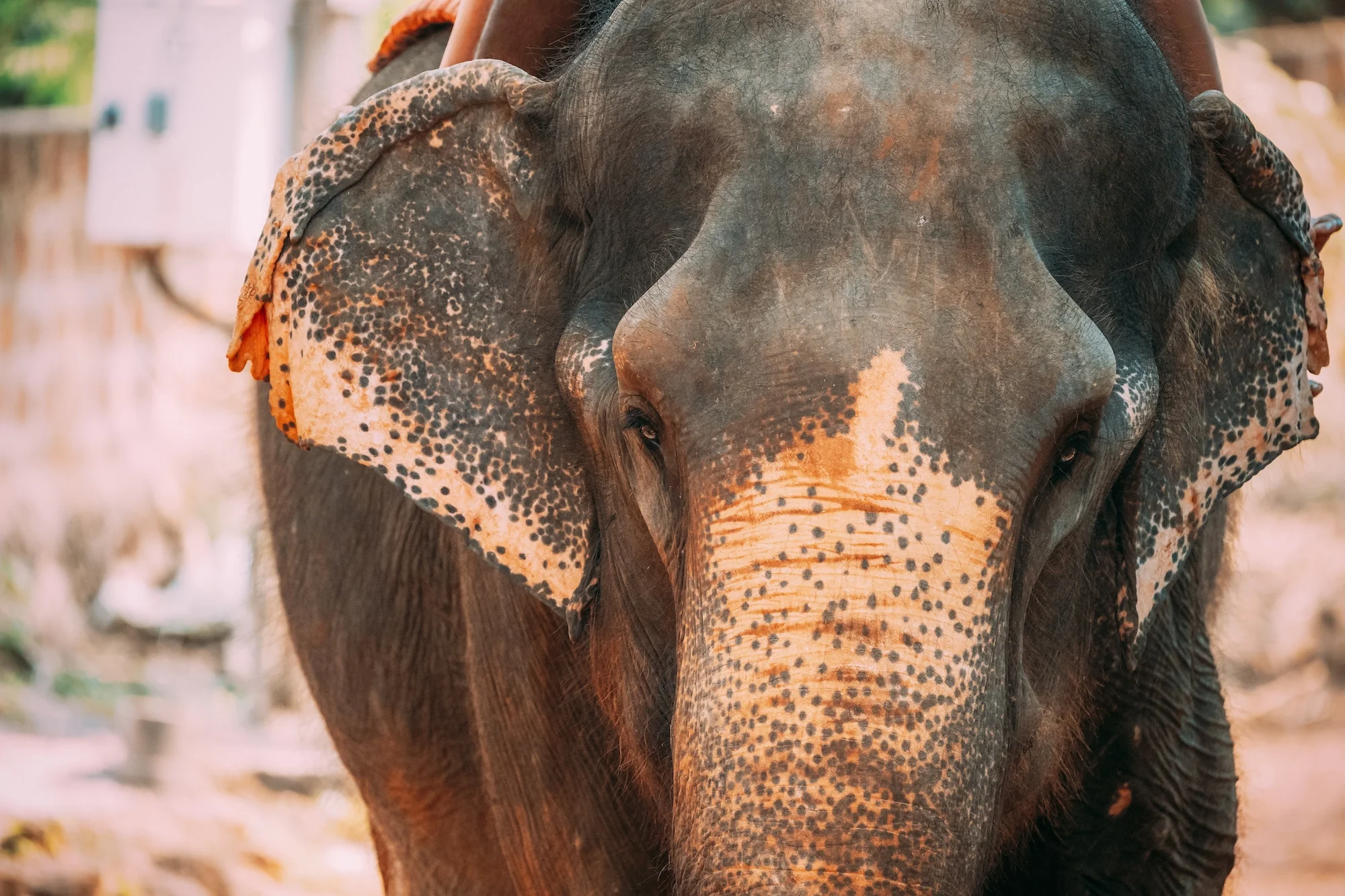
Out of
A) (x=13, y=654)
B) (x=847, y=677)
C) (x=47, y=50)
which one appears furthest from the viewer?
(x=47, y=50)

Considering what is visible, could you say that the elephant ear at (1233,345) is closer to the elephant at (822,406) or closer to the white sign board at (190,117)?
the elephant at (822,406)

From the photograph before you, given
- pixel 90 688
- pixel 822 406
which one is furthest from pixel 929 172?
pixel 90 688

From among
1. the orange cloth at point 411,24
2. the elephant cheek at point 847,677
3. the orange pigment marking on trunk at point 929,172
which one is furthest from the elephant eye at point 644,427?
the orange cloth at point 411,24

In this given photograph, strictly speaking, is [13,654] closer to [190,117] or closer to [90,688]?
[90,688]

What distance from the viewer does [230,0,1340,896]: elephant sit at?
1705 millimetres

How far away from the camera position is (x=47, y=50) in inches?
481

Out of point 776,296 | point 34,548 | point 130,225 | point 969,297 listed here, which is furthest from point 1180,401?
point 34,548

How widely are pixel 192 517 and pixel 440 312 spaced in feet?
24.9

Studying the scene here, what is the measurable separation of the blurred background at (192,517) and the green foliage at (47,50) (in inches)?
101

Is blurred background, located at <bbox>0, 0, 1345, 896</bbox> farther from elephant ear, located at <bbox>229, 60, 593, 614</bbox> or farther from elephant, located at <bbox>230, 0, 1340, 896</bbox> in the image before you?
elephant ear, located at <bbox>229, 60, 593, 614</bbox>

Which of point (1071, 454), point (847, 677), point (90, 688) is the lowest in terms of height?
point (90, 688)

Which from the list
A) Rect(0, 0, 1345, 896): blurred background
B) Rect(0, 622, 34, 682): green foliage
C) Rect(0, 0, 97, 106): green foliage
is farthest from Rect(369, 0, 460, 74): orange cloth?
Rect(0, 0, 97, 106): green foliage

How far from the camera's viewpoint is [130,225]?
298 inches

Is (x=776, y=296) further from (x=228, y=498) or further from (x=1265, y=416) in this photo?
(x=228, y=498)
